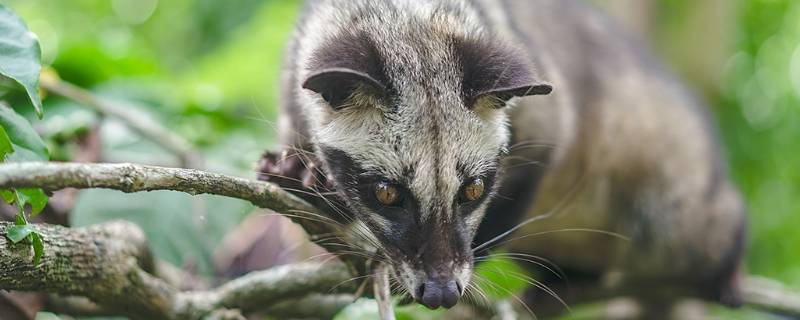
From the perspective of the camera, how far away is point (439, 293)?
3.16 metres

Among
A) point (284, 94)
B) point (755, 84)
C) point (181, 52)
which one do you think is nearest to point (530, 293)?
point (284, 94)

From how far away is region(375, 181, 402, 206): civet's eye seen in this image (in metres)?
3.38

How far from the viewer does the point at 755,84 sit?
10.4 meters

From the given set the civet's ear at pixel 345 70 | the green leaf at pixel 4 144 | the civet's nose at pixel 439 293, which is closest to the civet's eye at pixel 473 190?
the civet's nose at pixel 439 293

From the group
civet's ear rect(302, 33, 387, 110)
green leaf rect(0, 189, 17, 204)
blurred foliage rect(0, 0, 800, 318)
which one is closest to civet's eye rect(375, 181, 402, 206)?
civet's ear rect(302, 33, 387, 110)

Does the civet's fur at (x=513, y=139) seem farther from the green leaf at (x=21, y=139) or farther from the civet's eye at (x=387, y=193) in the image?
the green leaf at (x=21, y=139)

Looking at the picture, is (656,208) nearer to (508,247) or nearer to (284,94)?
(508,247)

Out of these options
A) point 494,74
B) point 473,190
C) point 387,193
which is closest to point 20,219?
point 387,193

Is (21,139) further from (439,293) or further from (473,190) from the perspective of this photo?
(473,190)

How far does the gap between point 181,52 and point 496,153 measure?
9081 millimetres

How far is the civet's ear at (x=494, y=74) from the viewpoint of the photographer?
3398mm

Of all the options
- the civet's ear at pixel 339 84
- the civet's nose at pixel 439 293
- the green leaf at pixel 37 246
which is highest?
the civet's ear at pixel 339 84

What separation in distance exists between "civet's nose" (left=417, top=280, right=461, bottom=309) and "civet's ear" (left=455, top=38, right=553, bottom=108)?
72cm

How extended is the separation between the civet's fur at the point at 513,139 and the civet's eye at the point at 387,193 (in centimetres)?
3
